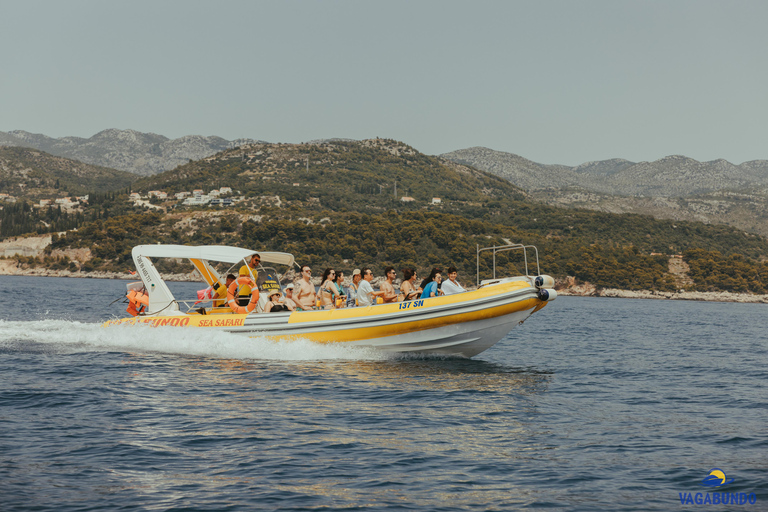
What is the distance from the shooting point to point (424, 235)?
96.4 m

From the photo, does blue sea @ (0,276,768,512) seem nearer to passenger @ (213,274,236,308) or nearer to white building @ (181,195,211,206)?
passenger @ (213,274,236,308)

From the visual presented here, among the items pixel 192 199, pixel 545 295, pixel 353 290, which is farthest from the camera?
pixel 192 199

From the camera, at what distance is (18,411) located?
9.53m

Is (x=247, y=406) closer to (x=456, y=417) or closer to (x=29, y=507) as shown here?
(x=456, y=417)

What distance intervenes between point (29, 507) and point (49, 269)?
109 m

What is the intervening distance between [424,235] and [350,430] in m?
87.9

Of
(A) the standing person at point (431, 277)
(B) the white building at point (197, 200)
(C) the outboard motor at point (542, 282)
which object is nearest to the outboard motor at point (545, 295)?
(C) the outboard motor at point (542, 282)

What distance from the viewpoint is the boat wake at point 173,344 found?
1487 cm

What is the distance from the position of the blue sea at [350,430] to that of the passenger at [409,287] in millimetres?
1475

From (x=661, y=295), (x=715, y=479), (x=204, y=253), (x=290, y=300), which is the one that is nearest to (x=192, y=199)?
(x=661, y=295)

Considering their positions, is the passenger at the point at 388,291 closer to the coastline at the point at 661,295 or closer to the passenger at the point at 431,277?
the passenger at the point at 431,277

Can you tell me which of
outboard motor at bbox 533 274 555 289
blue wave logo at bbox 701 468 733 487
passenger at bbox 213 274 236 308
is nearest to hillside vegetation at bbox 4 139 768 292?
passenger at bbox 213 274 236 308

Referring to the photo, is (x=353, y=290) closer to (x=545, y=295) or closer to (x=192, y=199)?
(x=545, y=295)

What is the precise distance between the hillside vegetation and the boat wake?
6733 cm
